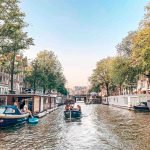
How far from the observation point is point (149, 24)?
46969mm

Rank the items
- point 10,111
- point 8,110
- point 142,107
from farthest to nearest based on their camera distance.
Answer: point 142,107, point 10,111, point 8,110

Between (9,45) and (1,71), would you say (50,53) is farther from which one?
(9,45)

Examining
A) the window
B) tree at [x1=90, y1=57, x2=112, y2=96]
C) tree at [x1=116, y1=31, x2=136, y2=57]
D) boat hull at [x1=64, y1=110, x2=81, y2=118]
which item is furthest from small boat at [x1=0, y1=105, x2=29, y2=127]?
tree at [x1=90, y1=57, x2=112, y2=96]

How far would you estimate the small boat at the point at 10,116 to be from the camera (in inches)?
1112

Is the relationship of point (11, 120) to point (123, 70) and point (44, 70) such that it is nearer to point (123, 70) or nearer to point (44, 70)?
point (123, 70)

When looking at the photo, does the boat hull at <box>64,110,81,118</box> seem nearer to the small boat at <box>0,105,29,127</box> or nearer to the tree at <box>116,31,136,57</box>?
the small boat at <box>0,105,29,127</box>

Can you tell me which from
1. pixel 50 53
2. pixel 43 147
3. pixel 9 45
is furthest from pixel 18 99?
pixel 50 53

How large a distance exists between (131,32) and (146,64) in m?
34.7

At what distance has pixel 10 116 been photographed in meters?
29.2

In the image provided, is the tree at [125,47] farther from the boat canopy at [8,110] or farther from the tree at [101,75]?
the boat canopy at [8,110]

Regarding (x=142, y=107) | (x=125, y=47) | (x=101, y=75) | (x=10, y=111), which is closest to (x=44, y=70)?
(x=125, y=47)

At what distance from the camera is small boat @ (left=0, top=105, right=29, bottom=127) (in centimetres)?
2823

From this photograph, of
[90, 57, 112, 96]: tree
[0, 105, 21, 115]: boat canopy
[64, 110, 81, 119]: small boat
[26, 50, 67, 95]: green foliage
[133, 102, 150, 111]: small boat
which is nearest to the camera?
[0, 105, 21, 115]: boat canopy

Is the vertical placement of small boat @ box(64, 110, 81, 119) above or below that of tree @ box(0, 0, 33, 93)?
below
